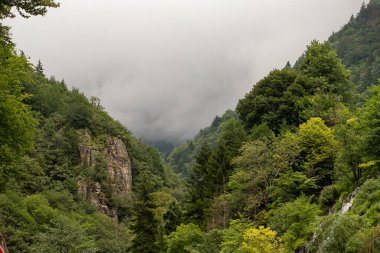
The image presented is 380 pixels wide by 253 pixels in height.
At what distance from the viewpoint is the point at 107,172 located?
11181 centimetres

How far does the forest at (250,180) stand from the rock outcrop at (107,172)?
804 millimetres

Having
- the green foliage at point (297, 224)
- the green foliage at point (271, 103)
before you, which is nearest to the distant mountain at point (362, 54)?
the green foliage at point (271, 103)

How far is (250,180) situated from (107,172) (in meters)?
79.8

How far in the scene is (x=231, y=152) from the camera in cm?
4622

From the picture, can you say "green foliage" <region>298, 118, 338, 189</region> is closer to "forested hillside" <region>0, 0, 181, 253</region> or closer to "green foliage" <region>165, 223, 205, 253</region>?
"green foliage" <region>165, 223, 205, 253</region>

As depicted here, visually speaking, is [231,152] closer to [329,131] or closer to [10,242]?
[329,131]

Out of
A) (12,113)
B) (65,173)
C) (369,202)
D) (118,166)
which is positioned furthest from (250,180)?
(118,166)

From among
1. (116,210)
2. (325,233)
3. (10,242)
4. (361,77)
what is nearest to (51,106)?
(116,210)

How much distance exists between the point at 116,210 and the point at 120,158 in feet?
59.4

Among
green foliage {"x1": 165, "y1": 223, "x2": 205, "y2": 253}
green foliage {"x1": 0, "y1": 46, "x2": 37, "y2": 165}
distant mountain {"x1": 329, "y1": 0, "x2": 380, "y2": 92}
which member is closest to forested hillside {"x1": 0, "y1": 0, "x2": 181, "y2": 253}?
green foliage {"x1": 0, "y1": 46, "x2": 37, "y2": 165}

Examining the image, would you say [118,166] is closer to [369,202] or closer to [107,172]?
[107,172]

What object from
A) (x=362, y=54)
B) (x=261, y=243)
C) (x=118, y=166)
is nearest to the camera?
(x=261, y=243)

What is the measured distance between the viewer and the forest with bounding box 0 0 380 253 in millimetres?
20891

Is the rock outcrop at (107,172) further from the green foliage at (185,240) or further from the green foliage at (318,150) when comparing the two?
the green foliage at (318,150)
